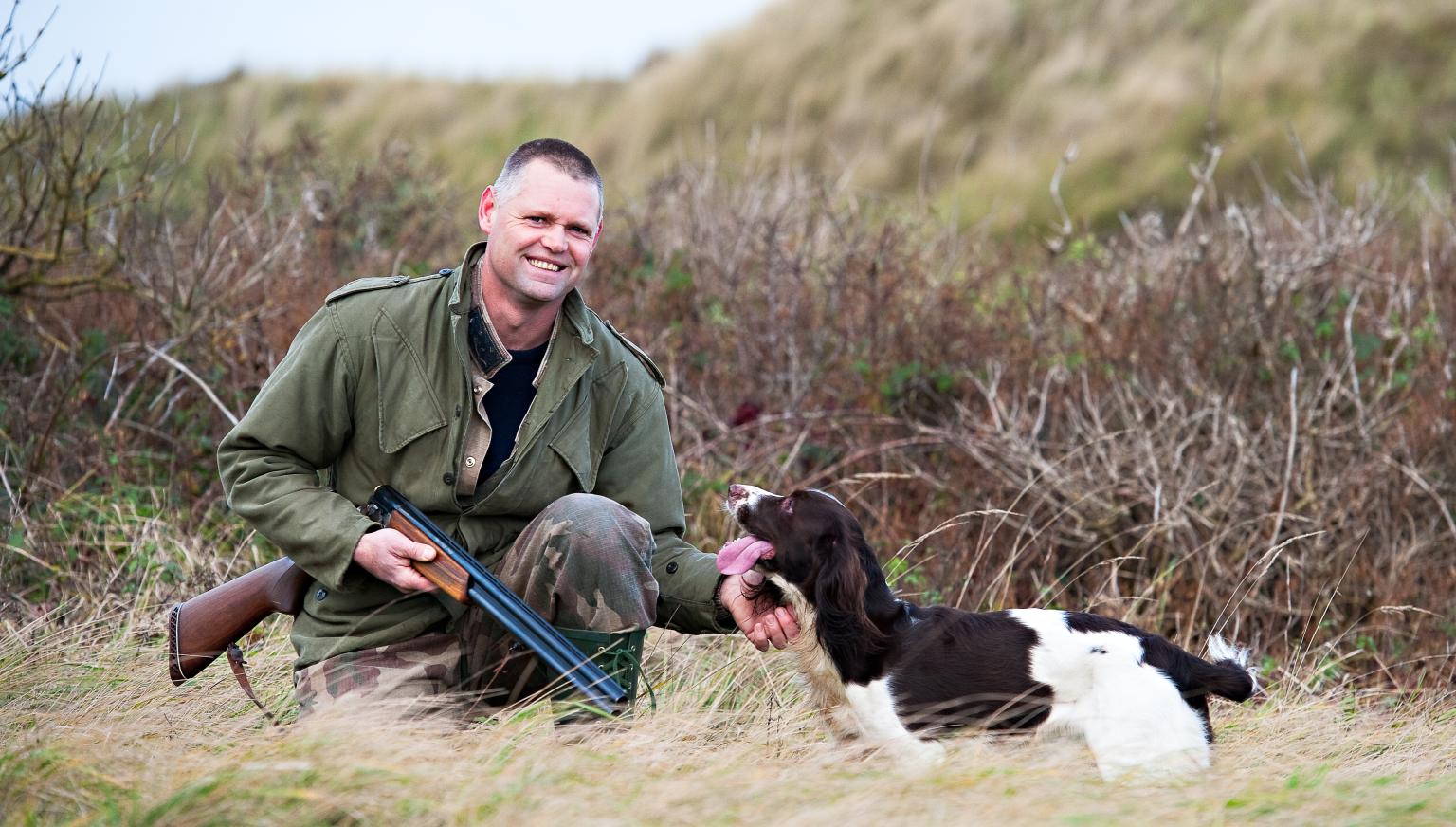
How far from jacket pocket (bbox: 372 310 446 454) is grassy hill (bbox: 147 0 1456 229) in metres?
12.0

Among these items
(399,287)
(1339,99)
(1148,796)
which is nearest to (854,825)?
(1148,796)

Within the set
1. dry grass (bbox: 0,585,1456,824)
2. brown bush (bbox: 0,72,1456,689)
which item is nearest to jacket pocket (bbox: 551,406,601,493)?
dry grass (bbox: 0,585,1456,824)

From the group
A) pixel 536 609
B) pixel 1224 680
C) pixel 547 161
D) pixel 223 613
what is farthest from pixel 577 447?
pixel 1224 680

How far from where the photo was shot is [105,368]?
694cm

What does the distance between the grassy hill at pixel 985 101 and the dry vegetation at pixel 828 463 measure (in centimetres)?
742

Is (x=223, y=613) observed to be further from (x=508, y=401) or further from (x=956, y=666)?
(x=956, y=666)

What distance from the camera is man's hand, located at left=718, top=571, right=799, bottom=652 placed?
13.0 feet

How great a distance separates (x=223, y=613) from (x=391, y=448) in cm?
63

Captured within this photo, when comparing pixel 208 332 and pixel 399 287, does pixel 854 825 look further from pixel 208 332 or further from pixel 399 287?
pixel 208 332

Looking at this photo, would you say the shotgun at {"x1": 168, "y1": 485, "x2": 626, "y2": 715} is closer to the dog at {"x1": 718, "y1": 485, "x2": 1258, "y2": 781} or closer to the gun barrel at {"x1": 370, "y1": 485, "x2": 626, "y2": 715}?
the gun barrel at {"x1": 370, "y1": 485, "x2": 626, "y2": 715}

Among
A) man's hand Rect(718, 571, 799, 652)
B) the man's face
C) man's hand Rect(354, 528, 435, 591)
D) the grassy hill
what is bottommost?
man's hand Rect(718, 571, 799, 652)

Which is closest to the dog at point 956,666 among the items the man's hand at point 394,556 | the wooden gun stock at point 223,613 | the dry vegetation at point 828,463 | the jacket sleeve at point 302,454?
the dry vegetation at point 828,463

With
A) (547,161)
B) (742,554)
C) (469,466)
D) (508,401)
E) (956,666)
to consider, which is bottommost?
(956,666)

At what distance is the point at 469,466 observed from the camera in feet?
13.0
